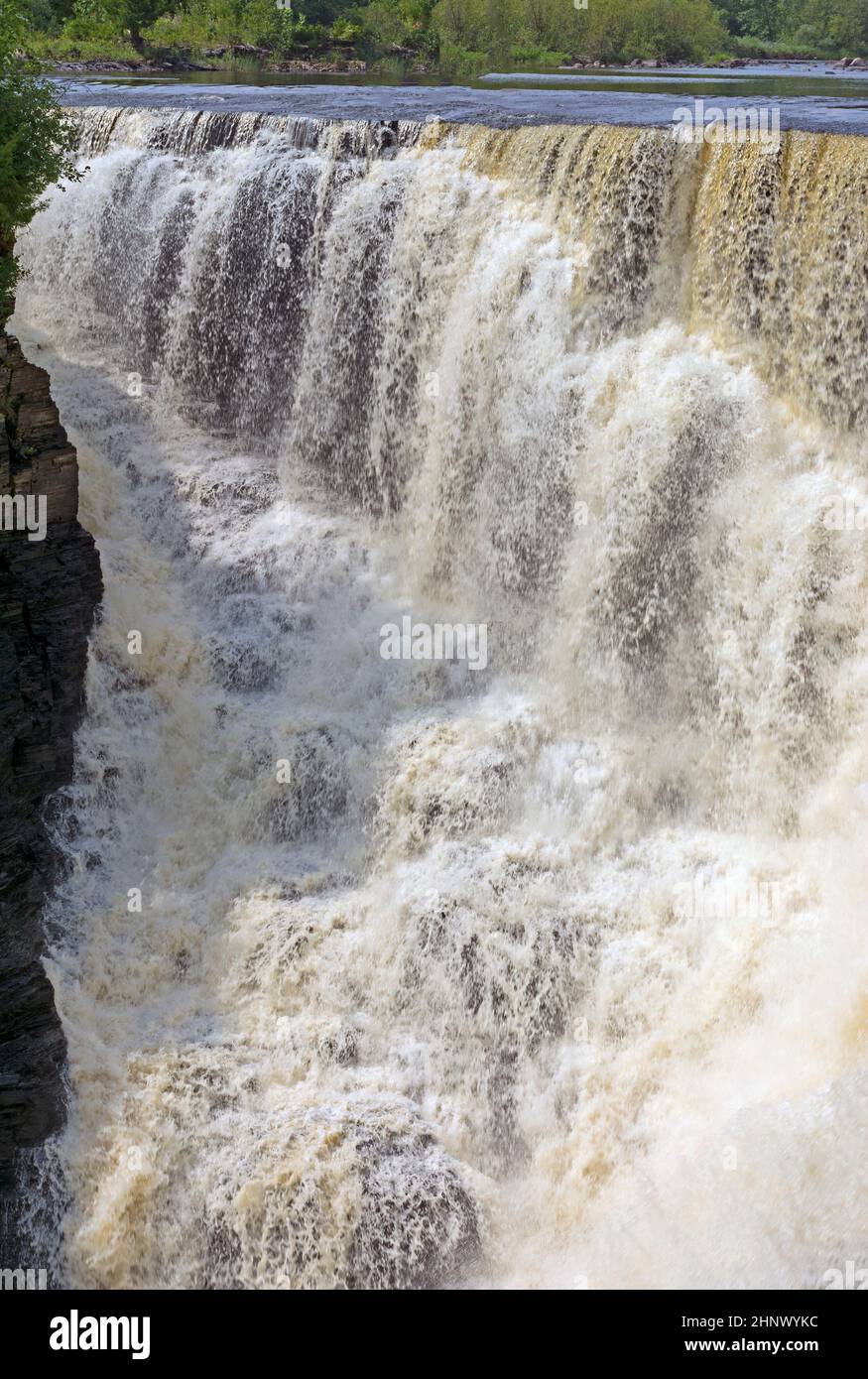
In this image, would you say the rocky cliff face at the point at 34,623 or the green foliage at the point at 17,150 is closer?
the rocky cliff face at the point at 34,623

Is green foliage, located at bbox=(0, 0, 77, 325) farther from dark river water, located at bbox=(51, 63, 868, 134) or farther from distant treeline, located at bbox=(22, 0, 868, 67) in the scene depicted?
distant treeline, located at bbox=(22, 0, 868, 67)

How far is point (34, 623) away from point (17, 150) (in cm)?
485

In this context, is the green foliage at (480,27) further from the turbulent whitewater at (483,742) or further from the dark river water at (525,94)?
the turbulent whitewater at (483,742)

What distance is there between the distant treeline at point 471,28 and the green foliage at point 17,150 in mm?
19213

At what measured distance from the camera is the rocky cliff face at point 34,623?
11680mm

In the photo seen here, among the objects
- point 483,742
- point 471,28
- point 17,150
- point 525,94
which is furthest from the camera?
point 471,28

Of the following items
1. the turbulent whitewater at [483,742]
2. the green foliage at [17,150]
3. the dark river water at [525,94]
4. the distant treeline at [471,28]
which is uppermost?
the distant treeline at [471,28]

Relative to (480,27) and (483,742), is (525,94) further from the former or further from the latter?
(483,742)

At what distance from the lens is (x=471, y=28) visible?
32344 millimetres

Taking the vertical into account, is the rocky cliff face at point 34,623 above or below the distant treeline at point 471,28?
below

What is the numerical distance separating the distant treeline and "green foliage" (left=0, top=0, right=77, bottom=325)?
19213mm
